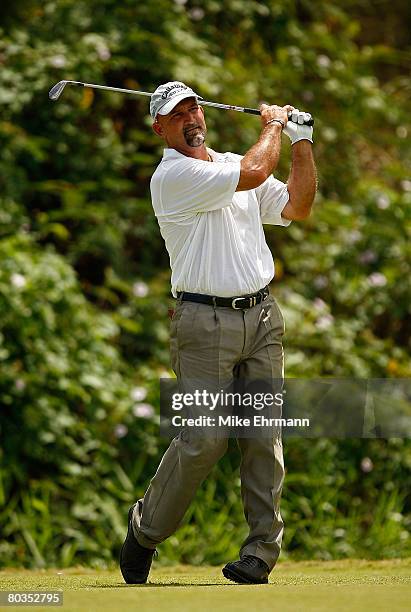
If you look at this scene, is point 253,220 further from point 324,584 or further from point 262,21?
point 262,21

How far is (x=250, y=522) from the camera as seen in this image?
4.17 metres

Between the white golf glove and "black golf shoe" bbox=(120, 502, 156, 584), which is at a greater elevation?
the white golf glove

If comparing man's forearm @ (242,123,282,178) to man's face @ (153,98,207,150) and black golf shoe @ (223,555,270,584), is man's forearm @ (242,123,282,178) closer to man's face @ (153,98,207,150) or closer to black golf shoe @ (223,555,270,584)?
man's face @ (153,98,207,150)

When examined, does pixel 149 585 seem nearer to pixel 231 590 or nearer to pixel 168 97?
pixel 231 590

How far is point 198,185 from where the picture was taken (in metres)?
4.00

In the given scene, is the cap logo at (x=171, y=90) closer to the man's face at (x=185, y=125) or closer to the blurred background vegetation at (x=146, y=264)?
the man's face at (x=185, y=125)

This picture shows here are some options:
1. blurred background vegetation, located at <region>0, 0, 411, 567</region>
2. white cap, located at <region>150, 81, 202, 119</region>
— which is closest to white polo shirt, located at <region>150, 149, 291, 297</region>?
white cap, located at <region>150, 81, 202, 119</region>

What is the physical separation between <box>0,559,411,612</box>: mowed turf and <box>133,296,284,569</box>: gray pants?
0.69 ft

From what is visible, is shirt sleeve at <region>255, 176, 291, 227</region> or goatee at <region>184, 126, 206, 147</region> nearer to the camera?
Answer: goatee at <region>184, 126, 206, 147</region>

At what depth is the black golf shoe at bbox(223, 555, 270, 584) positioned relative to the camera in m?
4.07

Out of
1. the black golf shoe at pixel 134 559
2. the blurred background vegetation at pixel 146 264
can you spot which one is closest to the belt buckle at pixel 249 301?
the black golf shoe at pixel 134 559

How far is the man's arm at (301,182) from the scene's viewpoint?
13.7 feet

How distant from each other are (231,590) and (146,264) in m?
3.62

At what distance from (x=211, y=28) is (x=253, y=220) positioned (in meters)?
3.73
